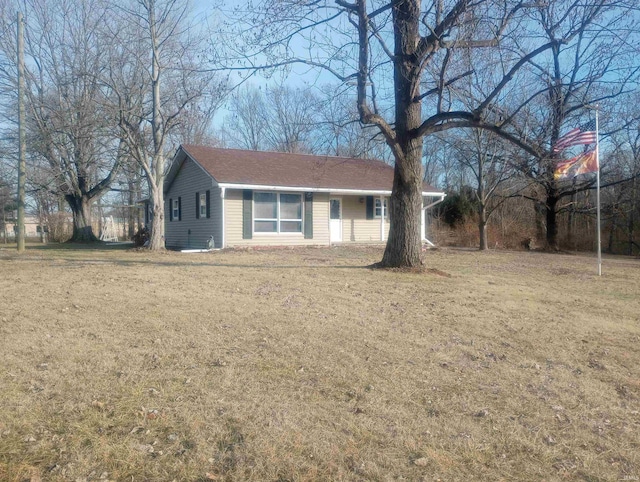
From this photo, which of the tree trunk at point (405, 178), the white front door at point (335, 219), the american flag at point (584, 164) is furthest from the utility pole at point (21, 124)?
the american flag at point (584, 164)

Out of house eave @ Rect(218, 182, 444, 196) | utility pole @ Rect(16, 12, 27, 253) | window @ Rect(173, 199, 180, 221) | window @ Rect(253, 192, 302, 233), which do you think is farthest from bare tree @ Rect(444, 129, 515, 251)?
utility pole @ Rect(16, 12, 27, 253)

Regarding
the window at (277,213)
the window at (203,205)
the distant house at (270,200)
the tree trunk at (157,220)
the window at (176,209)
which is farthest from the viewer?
the window at (176,209)

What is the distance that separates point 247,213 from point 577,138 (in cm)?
1117

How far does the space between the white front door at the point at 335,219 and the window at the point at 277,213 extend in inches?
70.5

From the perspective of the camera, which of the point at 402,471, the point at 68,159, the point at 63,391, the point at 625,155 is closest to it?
the point at 402,471

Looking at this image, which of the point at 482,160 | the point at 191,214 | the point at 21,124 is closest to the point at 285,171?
the point at 191,214

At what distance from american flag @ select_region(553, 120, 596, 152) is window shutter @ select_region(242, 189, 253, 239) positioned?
10778mm

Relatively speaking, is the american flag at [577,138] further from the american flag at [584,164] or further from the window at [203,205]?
the window at [203,205]

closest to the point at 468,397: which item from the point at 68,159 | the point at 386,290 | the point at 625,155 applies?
the point at 386,290

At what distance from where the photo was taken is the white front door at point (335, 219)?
2177 cm

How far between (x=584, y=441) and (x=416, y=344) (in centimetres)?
Result: 240

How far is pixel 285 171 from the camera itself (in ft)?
69.3

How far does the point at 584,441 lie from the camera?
12.1ft

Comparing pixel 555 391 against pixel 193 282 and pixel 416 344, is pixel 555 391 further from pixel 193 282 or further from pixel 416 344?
pixel 193 282
